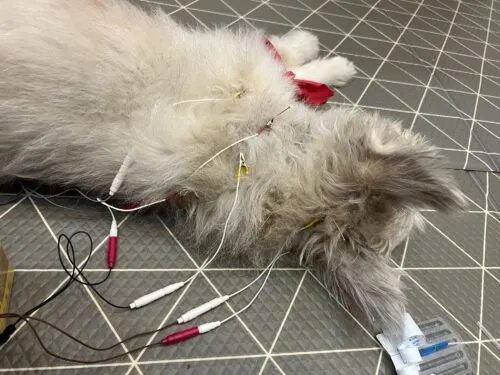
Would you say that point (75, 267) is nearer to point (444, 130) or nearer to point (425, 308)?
point (425, 308)

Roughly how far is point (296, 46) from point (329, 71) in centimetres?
17

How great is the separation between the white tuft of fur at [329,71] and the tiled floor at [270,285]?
48 millimetres

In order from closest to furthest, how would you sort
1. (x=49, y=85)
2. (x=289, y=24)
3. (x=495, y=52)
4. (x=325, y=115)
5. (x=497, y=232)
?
(x=49, y=85) < (x=325, y=115) < (x=497, y=232) < (x=289, y=24) < (x=495, y=52)

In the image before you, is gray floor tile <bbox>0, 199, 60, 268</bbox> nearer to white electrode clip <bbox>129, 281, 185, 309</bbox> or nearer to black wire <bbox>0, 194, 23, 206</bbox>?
black wire <bbox>0, 194, 23, 206</bbox>

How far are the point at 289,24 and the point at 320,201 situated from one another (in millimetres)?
1058

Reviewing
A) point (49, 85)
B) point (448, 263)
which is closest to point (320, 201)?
point (448, 263)

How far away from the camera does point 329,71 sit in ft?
4.72

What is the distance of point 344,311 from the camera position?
937mm

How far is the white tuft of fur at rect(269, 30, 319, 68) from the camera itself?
56.6 inches

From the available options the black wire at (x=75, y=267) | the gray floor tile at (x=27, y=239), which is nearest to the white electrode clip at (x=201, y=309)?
the black wire at (x=75, y=267)

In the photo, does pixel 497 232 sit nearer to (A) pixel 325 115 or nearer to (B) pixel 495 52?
(A) pixel 325 115

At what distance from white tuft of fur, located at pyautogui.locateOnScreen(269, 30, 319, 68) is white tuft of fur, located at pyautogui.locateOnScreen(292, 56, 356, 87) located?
0.04m

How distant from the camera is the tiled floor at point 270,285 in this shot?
2.60 ft

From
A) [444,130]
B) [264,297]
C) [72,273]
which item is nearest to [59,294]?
[72,273]
